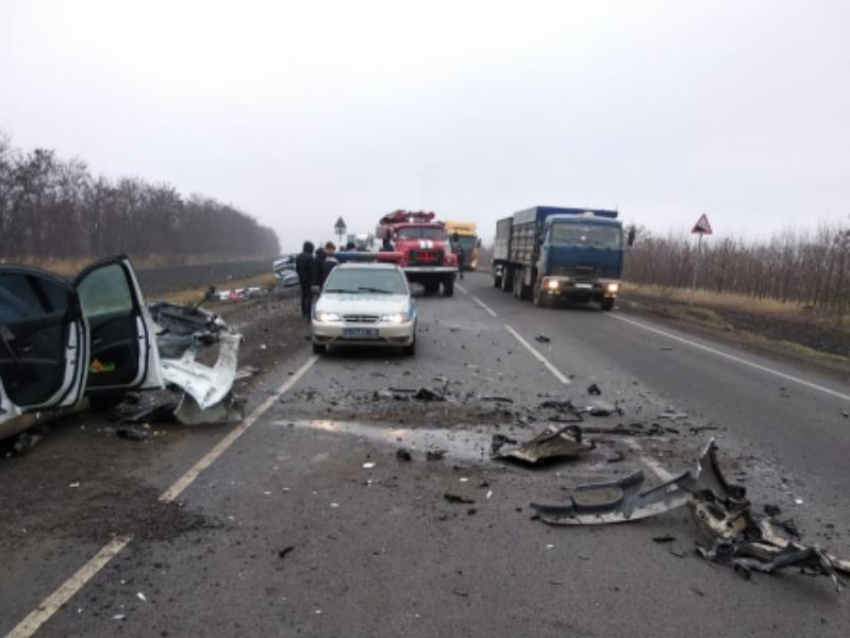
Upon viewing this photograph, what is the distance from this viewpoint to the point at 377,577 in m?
4.08

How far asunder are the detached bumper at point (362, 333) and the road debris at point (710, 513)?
6.80m

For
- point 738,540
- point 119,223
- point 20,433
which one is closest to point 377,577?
point 738,540

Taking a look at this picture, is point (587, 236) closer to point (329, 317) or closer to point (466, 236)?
point (329, 317)

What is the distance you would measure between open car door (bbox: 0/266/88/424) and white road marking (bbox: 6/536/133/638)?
2.23 metres

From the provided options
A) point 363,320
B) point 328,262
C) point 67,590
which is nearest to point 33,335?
point 67,590

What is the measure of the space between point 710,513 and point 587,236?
18.8 meters

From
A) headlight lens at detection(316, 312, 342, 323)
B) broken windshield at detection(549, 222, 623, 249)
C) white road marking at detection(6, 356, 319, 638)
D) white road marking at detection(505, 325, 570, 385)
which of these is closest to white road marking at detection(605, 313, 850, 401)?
broken windshield at detection(549, 222, 623, 249)

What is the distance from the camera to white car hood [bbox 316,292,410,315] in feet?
40.1

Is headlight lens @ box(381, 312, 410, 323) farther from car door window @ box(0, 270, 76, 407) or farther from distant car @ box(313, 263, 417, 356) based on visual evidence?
car door window @ box(0, 270, 76, 407)

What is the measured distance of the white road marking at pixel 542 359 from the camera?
1083 cm

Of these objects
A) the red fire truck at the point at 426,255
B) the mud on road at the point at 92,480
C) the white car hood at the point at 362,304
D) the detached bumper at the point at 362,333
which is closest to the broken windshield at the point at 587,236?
the red fire truck at the point at 426,255

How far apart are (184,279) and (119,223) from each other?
14384mm

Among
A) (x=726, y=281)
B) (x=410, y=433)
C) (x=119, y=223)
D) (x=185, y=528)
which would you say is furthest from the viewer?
(x=119, y=223)

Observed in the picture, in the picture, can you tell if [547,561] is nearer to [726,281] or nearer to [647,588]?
[647,588]
